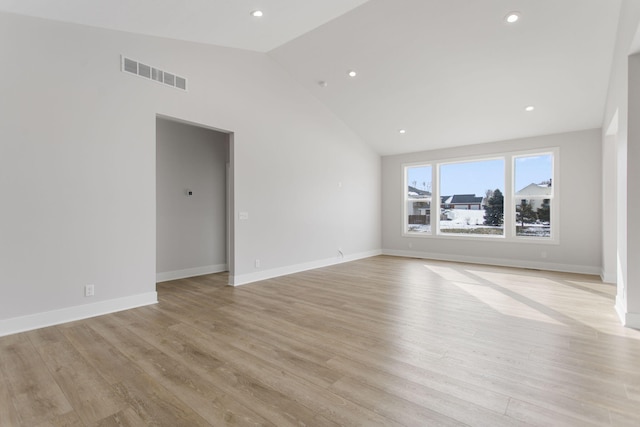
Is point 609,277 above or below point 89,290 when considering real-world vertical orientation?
below

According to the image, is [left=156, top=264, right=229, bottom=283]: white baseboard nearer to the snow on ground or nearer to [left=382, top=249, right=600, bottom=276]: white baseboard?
[left=382, top=249, right=600, bottom=276]: white baseboard

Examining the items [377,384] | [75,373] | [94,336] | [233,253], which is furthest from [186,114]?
[377,384]

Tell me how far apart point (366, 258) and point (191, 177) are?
14.5 feet

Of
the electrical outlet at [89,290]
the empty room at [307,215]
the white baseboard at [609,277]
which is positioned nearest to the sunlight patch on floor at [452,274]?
the empty room at [307,215]

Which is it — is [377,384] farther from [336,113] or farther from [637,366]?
[336,113]

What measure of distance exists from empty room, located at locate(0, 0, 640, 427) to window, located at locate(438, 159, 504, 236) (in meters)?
0.05

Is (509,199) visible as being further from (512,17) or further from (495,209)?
(512,17)

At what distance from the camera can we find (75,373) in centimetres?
223

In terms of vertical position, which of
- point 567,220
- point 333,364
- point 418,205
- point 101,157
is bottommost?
point 333,364

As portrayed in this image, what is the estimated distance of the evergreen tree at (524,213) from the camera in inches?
250

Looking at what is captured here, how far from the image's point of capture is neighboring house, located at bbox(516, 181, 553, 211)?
619 centimetres

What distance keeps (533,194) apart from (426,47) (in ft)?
13.0

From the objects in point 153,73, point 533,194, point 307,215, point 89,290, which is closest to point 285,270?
point 307,215

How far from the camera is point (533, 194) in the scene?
20.8 feet
